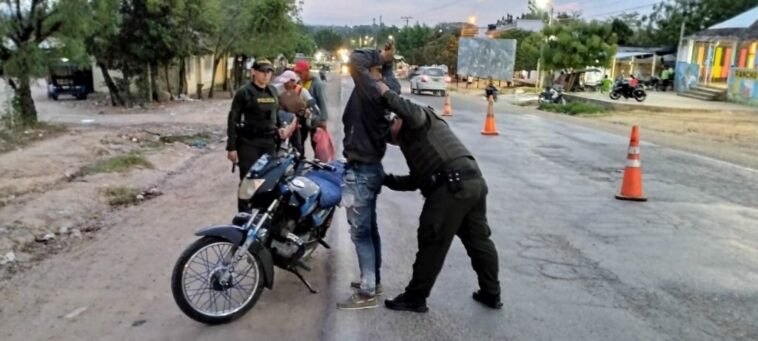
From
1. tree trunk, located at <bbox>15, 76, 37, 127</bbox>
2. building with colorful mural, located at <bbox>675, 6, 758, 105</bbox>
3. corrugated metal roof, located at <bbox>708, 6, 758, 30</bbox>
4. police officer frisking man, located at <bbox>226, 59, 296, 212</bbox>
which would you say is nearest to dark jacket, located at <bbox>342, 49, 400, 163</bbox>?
police officer frisking man, located at <bbox>226, 59, 296, 212</bbox>

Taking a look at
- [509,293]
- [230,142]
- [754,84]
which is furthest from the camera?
[754,84]

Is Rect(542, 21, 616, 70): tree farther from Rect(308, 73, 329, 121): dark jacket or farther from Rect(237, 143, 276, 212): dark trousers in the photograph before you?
Rect(237, 143, 276, 212): dark trousers

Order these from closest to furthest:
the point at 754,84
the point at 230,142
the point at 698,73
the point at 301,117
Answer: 1. the point at 230,142
2. the point at 301,117
3. the point at 754,84
4. the point at 698,73

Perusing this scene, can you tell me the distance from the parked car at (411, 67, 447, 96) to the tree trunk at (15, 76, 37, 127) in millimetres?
23791

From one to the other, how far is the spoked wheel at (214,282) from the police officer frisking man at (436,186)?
1.12 meters

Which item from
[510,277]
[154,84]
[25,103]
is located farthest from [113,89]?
[510,277]

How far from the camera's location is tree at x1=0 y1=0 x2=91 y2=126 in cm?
1602

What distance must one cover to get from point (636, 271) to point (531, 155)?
715cm

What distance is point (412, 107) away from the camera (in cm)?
429

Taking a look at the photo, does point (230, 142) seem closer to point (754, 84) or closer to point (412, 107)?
point (412, 107)

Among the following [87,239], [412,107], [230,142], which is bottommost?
[87,239]

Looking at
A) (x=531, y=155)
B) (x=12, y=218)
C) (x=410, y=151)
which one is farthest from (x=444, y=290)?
(x=531, y=155)

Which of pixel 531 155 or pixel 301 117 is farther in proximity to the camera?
pixel 531 155

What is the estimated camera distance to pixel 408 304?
15.3ft
